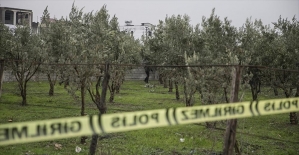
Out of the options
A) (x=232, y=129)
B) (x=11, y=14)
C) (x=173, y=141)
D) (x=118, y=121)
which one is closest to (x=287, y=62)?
(x=173, y=141)

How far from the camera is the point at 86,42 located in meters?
13.6

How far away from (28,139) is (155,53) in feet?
88.8

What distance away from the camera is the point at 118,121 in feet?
14.4

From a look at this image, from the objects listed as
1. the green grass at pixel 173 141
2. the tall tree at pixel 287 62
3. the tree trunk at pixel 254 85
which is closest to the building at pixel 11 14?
the green grass at pixel 173 141

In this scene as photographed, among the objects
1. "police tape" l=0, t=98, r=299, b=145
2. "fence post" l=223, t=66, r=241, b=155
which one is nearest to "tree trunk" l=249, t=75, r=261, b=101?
"police tape" l=0, t=98, r=299, b=145

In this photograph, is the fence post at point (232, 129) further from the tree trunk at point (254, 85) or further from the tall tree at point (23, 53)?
the tree trunk at point (254, 85)

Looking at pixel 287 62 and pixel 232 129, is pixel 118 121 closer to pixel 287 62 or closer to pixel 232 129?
pixel 232 129

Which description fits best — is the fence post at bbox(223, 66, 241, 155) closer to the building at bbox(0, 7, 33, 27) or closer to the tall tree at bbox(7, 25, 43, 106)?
the tall tree at bbox(7, 25, 43, 106)

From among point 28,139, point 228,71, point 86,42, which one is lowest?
point 28,139

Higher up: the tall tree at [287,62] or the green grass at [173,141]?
the tall tree at [287,62]

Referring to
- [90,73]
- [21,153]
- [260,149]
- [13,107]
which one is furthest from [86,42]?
[260,149]

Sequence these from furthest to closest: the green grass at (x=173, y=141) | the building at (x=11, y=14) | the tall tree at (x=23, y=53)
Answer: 1. the building at (x=11, y=14)
2. the tall tree at (x=23, y=53)
3. the green grass at (x=173, y=141)

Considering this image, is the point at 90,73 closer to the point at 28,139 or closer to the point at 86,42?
the point at 86,42

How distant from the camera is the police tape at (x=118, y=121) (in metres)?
3.89
